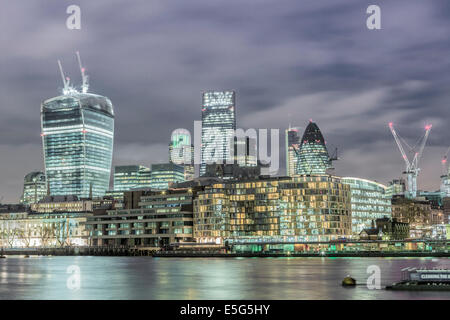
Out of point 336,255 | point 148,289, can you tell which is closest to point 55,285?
point 148,289

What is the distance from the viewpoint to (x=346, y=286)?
62.4 meters

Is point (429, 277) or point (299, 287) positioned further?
point (299, 287)

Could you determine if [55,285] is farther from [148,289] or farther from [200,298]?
[200,298]

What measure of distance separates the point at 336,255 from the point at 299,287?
140m
